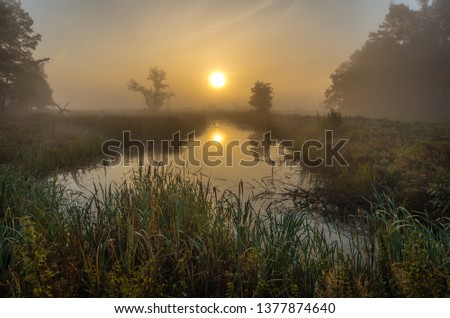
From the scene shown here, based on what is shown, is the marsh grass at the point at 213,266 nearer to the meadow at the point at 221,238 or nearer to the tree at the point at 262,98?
the meadow at the point at 221,238

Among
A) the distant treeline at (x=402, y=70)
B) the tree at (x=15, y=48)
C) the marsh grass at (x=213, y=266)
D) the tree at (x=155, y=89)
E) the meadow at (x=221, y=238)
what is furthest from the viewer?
the distant treeline at (x=402, y=70)

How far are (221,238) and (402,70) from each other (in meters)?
22.7

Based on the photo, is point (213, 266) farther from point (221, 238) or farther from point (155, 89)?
point (155, 89)

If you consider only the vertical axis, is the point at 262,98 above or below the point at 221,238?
above

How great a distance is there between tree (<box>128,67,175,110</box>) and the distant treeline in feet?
44.0

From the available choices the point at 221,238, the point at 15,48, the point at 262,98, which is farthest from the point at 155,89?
the point at 221,238

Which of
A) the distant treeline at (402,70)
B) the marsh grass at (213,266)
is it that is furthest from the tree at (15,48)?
the distant treeline at (402,70)

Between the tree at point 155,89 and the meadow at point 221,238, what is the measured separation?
787 cm

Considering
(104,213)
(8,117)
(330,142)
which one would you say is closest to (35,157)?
(104,213)

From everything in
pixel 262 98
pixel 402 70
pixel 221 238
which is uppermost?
pixel 402 70

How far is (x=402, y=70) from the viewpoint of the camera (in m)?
21.5

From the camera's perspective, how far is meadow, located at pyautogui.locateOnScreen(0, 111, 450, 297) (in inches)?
138

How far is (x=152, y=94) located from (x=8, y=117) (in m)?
9.71

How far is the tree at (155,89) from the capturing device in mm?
18545
